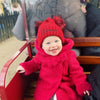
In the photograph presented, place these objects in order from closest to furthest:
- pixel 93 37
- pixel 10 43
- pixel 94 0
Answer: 1. pixel 93 37
2. pixel 94 0
3. pixel 10 43

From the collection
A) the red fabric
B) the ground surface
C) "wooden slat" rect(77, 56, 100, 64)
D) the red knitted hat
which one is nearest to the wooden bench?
"wooden slat" rect(77, 56, 100, 64)

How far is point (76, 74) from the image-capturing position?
91 cm

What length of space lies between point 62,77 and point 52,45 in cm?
26

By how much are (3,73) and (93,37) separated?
0.69 metres

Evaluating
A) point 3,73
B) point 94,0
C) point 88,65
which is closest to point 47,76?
point 3,73

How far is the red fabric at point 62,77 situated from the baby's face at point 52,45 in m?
0.04

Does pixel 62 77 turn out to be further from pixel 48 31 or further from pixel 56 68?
pixel 48 31

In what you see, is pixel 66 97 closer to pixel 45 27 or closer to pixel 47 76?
pixel 47 76

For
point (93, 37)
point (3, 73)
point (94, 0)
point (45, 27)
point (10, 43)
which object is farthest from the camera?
point (10, 43)

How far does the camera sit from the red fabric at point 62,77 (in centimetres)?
88

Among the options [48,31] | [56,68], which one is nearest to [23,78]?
[56,68]

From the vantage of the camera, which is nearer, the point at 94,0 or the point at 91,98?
the point at 91,98

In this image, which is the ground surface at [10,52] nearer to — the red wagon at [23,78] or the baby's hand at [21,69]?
the red wagon at [23,78]

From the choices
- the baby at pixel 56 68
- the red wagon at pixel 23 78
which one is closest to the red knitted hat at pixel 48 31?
the baby at pixel 56 68
